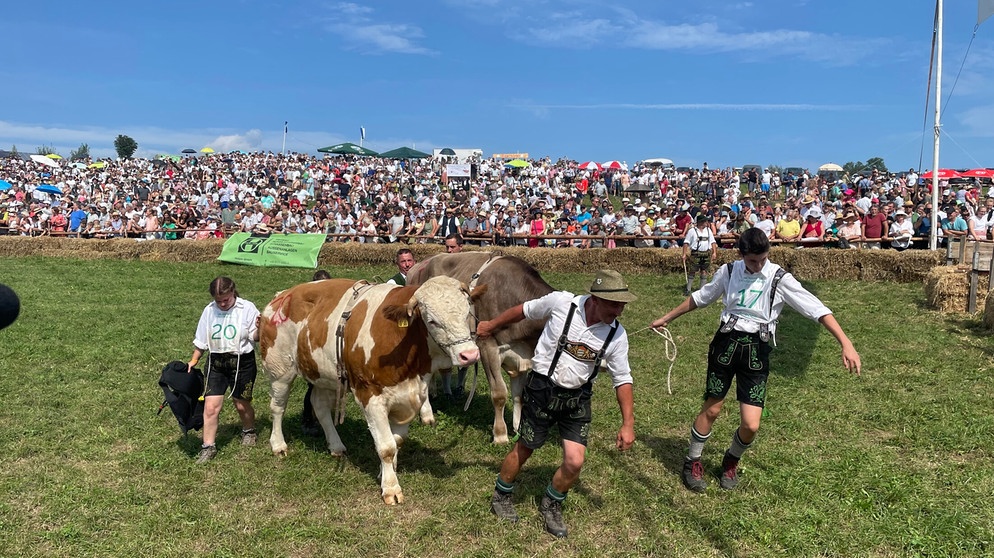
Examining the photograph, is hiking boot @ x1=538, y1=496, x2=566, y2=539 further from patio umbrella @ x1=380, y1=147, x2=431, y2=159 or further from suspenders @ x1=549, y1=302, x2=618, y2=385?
patio umbrella @ x1=380, y1=147, x2=431, y2=159

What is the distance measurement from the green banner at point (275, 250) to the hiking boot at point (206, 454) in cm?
1351

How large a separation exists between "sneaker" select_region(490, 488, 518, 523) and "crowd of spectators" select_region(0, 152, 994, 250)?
12950 millimetres

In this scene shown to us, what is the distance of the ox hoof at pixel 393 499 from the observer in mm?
5301

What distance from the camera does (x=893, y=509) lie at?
5.03 metres

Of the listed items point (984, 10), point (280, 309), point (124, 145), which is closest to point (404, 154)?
point (984, 10)

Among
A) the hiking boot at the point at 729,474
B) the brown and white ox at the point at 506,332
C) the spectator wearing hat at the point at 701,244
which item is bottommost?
the hiking boot at the point at 729,474

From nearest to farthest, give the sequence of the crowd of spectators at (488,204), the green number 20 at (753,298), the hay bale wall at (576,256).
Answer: the green number 20 at (753,298), the hay bale wall at (576,256), the crowd of spectators at (488,204)

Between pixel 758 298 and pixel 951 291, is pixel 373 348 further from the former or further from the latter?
pixel 951 291

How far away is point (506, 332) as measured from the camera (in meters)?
6.99

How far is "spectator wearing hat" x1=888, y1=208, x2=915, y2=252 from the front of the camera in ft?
52.1

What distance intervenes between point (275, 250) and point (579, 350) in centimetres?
1670

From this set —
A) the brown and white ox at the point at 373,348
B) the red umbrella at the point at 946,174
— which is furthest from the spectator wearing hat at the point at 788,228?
the red umbrella at the point at 946,174

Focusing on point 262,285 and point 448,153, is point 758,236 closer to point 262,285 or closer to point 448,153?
point 262,285

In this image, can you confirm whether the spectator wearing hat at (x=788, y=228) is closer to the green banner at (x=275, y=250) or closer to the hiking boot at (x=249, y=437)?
the green banner at (x=275, y=250)
